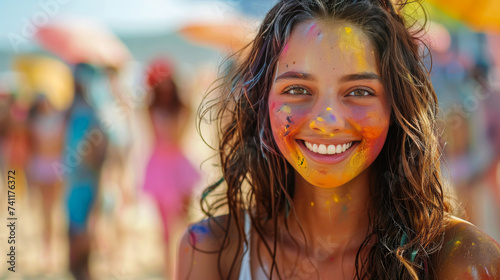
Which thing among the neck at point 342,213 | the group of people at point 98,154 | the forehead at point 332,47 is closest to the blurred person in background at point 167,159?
the group of people at point 98,154

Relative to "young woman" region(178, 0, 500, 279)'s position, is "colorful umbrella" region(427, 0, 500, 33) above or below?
above

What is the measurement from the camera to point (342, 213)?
156 centimetres

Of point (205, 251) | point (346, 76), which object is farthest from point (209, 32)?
point (346, 76)

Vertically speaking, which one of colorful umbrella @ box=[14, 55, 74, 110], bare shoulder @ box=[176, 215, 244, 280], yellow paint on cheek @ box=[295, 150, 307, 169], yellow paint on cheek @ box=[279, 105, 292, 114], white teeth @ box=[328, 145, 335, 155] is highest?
colorful umbrella @ box=[14, 55, 74, 110]

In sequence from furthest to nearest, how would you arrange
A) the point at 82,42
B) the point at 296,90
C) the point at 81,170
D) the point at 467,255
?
1. the point at 82,42
2. the point at 81,170
3. the point at 296,90
4. the point at 467,255

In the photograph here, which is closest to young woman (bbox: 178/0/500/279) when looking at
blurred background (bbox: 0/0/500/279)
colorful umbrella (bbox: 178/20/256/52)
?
blurred background (bbox: 0/0/500/279)

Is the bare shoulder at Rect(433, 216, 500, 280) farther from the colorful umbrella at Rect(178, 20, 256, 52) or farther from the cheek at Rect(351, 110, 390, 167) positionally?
the colorful umbrella at Rect(178, 20, 256, 52)

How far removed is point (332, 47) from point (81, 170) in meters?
2.92

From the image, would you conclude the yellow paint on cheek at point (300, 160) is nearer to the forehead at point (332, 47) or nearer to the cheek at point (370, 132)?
the cheek at point (370, 132)

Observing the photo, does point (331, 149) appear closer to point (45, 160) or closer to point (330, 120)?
point (330, 120)

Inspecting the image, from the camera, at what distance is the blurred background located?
3777 mm

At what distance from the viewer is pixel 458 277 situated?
51.6 inches

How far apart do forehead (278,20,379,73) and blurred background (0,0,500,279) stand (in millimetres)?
2170

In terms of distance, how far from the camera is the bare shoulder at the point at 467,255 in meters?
1.29
